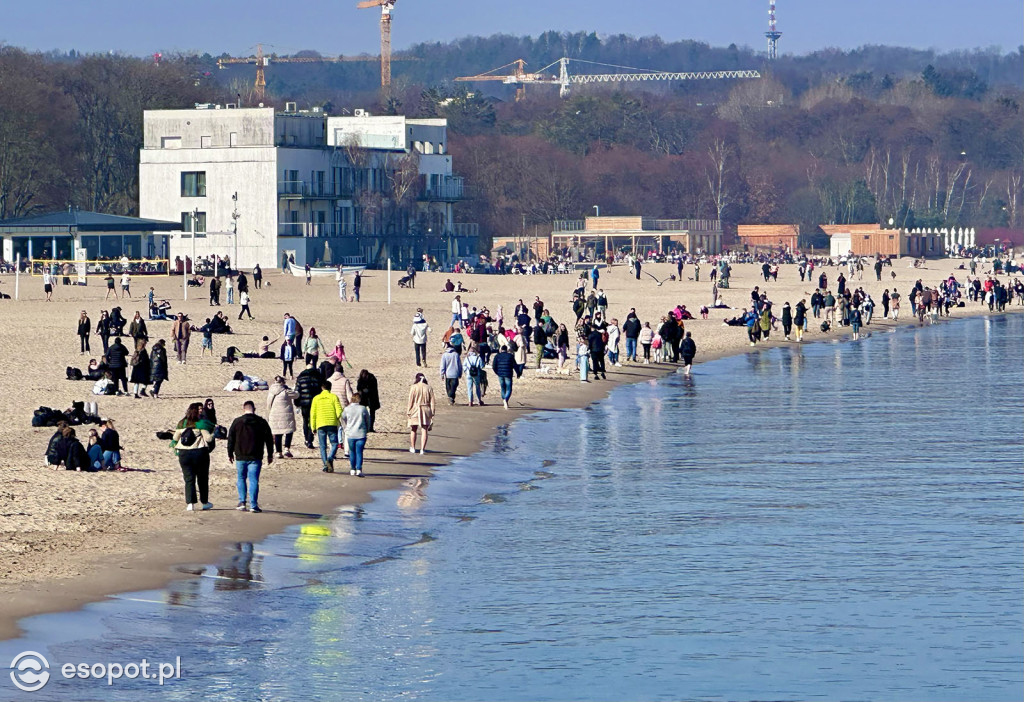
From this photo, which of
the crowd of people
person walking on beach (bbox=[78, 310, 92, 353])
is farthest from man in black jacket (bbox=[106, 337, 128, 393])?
person walking on beach (bbox=[78, 310, 92, 353])

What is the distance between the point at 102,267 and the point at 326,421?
56.6 metres

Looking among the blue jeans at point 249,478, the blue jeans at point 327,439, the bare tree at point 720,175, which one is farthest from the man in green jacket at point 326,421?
the bare tree at point 720,175

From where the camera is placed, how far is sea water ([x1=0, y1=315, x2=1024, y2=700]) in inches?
620

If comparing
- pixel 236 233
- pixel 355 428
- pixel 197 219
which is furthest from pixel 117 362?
pixel 197 219

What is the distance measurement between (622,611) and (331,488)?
7.02m

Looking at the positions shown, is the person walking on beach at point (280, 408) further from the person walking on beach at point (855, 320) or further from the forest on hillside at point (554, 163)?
the forest on hillside at point (554, 163)

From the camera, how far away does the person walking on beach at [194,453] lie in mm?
20750

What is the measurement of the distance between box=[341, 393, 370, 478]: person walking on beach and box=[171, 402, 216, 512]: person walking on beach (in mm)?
2592

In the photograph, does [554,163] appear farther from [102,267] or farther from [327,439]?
[327,439]

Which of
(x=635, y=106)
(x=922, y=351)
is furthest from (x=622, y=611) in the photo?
(x=635, y=106)

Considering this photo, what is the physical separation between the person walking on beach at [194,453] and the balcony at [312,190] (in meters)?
75.0

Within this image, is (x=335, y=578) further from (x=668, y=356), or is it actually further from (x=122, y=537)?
(x=668, y=356)

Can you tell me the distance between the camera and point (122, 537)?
20109 millimetres

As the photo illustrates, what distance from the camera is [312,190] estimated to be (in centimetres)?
9888
